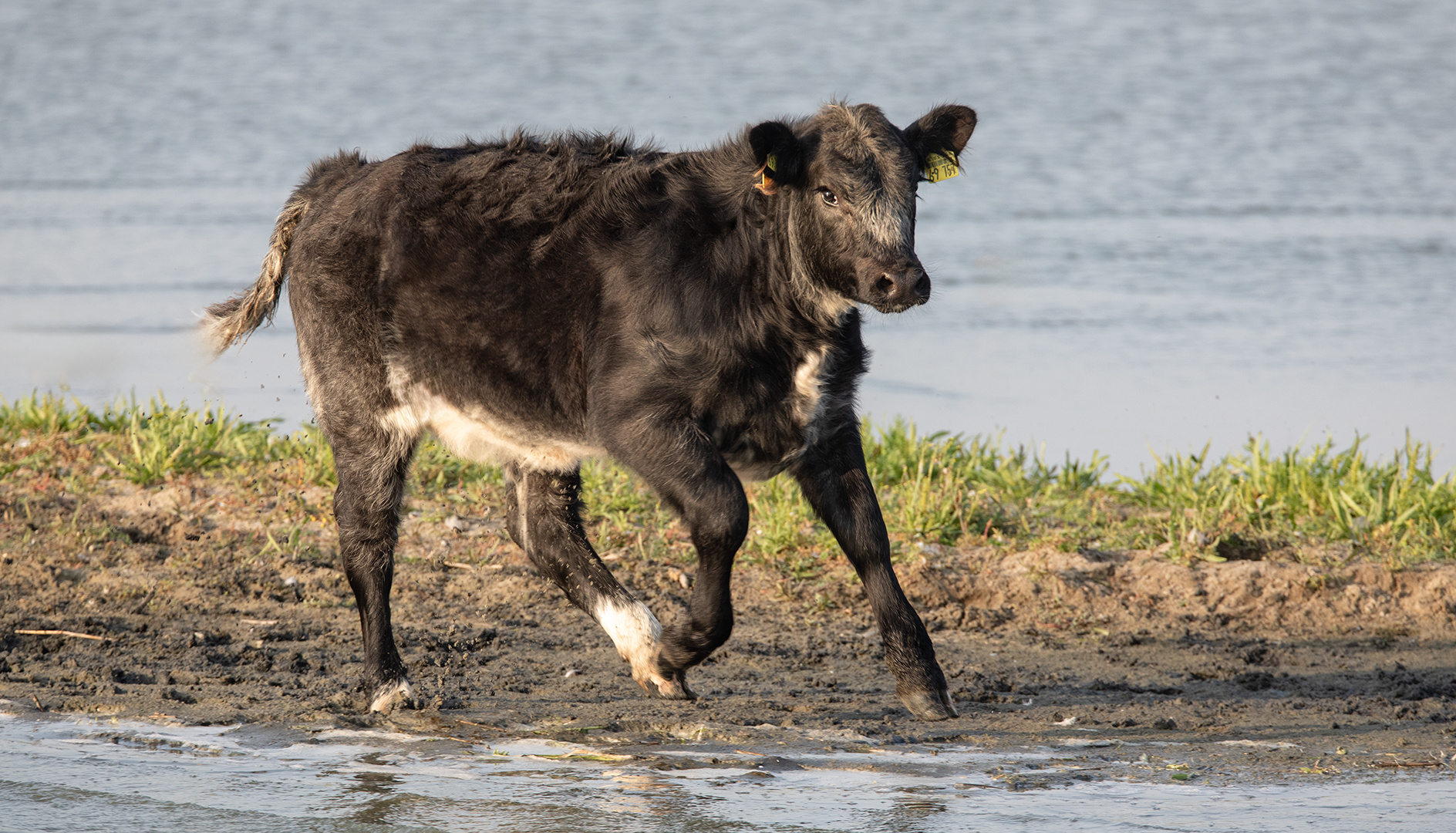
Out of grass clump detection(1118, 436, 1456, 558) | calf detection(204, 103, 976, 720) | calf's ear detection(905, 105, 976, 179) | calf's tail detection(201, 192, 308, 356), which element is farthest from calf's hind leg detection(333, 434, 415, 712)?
grass clump detection(1118, 436, 1456, 558)

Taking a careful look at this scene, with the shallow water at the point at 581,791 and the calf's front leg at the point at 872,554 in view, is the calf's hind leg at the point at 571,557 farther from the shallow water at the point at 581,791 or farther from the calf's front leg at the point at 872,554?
the shallow water at the point at 581,791

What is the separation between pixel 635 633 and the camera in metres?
5.26

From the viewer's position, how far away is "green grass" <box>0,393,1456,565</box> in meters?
6.35

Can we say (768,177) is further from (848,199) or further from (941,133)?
(941,133)

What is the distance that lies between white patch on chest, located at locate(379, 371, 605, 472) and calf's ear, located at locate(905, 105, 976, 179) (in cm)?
148

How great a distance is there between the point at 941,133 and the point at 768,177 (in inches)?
28.3

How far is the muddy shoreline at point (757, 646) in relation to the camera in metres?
4.61

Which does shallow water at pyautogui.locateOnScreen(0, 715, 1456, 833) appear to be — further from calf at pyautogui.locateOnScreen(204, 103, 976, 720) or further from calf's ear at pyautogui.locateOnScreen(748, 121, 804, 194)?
calf's ear at pyautogui.locateOnScreen(748, 121, 804, 194)

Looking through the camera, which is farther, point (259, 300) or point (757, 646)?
point (259, 300)

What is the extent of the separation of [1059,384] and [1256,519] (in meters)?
2.50

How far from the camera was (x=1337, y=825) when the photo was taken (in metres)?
3.64

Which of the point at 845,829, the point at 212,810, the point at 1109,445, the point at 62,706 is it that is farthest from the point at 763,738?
the point at 1109,445

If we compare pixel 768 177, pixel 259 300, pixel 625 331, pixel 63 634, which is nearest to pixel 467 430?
pixel 625 331

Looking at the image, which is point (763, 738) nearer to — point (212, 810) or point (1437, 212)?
point (212, 810)
